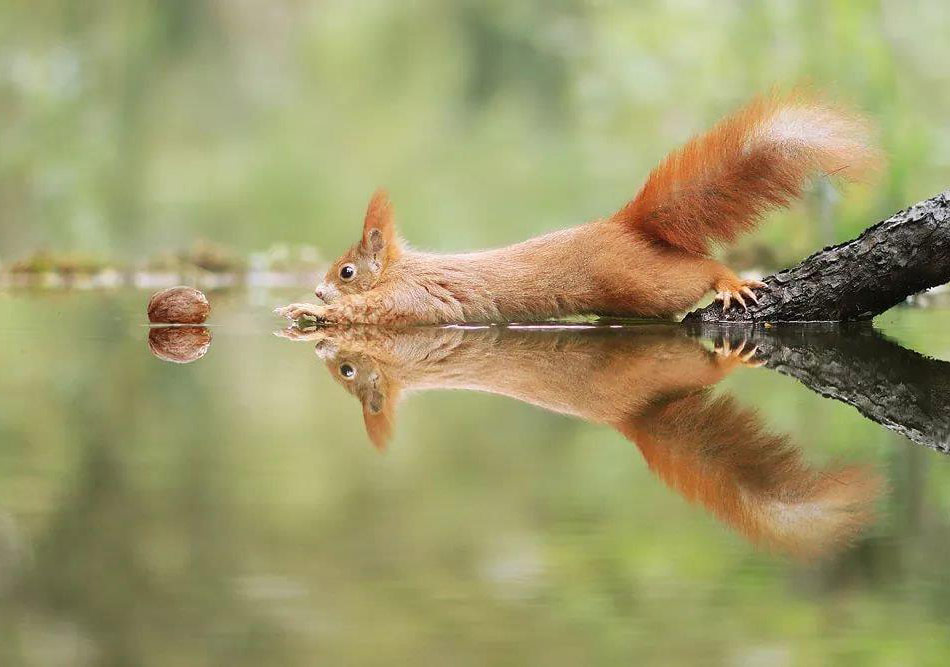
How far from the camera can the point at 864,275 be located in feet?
6.24

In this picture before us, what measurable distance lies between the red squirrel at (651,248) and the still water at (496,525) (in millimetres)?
667

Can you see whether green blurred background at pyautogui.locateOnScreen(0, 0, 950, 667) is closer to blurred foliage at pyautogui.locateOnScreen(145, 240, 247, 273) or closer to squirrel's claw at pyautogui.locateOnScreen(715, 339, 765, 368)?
squirrel's claw at pyautogui.locateOnScreen(715, 339, 765, 368)

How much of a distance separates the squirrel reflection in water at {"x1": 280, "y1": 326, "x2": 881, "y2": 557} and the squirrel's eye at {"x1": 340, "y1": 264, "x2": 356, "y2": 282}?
0.11 m

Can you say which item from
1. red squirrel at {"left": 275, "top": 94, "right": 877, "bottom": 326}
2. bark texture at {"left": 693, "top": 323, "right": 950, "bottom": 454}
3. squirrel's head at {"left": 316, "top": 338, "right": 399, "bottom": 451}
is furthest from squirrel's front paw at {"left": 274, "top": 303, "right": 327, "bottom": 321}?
bark texture at {"left": 693, "top": 323, "right": 950, "bottom": 454}

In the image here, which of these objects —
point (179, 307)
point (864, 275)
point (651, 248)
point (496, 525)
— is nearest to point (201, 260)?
point (179, 307)

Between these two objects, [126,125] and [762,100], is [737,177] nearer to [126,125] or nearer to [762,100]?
[762,100]

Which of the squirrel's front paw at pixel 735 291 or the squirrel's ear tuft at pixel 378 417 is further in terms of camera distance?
the squirrel's front paw at pixel 735 291

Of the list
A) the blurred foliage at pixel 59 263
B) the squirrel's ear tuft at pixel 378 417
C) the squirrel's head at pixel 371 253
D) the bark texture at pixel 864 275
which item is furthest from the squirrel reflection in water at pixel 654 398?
the blurred foliage at pixel 59 263

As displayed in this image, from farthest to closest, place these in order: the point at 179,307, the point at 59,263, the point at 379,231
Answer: the point at 59,263, the point at 179,307, the point at 379,231

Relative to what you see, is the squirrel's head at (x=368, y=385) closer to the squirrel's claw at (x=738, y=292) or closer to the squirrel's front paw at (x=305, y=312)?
the squirrel's front paw at (x=305, y=312)

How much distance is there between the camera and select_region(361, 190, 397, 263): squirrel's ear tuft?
7.05 ft

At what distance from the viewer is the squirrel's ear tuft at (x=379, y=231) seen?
2148mm

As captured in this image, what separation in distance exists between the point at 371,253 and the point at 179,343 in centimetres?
43

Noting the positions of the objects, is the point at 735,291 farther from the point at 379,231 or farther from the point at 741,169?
the point at 379,231
